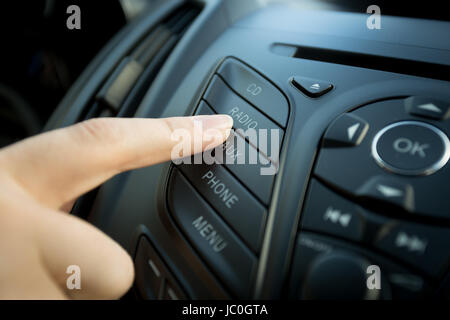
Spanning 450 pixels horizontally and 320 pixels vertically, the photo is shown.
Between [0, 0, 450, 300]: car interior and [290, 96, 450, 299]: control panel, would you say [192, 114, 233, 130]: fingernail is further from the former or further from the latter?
[290, 96, 450, 299]: control panel

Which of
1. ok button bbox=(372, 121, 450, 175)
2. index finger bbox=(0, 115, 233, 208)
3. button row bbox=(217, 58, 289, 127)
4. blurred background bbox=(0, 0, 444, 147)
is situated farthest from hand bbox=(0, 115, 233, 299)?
blurred background bbox=(0, 0, 444, 147)

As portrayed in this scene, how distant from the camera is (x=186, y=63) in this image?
70 centimetres

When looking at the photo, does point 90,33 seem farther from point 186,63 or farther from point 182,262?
point 182,262

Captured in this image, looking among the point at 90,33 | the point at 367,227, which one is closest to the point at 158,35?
the point at 90,33

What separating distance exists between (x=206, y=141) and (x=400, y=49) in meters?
0.32

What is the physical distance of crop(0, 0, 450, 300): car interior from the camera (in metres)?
0.41

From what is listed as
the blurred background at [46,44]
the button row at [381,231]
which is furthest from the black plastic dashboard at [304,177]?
the blurred background at [46,44]

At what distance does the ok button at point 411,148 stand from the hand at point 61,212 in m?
0.27

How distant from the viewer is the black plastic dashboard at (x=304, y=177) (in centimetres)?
40

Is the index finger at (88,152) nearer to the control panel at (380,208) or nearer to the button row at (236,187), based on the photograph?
the button row at (236,187)

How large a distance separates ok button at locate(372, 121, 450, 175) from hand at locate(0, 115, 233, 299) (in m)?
0.27

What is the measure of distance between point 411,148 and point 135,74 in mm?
498

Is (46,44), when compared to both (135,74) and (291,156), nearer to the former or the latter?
(135,74)

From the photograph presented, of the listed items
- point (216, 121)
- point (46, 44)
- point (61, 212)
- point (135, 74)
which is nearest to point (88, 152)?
point (61, 212)
